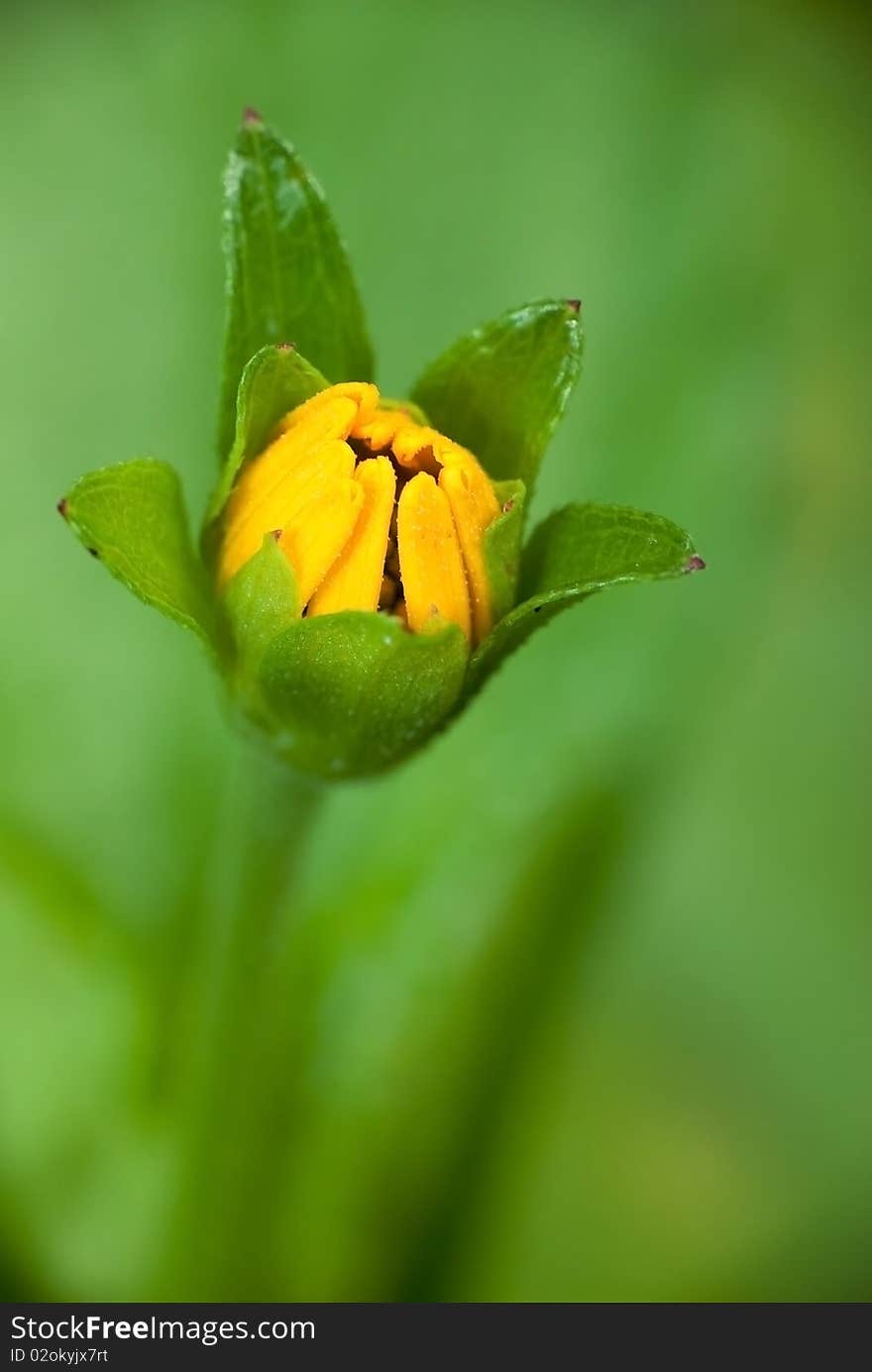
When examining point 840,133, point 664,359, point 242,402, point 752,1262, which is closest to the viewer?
point 242,402

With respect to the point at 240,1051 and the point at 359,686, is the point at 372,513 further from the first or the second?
the point at 240,1051

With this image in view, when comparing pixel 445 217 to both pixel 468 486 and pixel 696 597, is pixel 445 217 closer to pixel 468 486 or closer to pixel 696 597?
pixel 696 597

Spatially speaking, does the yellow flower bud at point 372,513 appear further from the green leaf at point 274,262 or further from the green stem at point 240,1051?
the green stem at point 240,1051

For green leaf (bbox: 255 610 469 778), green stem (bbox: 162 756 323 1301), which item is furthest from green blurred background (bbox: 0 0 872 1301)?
green leaf (bbox: 255 610 469 778)

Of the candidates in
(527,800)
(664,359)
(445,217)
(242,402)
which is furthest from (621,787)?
(242,402)

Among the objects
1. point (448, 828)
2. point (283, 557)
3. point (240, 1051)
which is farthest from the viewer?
point (448, 828)

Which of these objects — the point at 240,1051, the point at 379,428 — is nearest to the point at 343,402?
the point at 379,428
